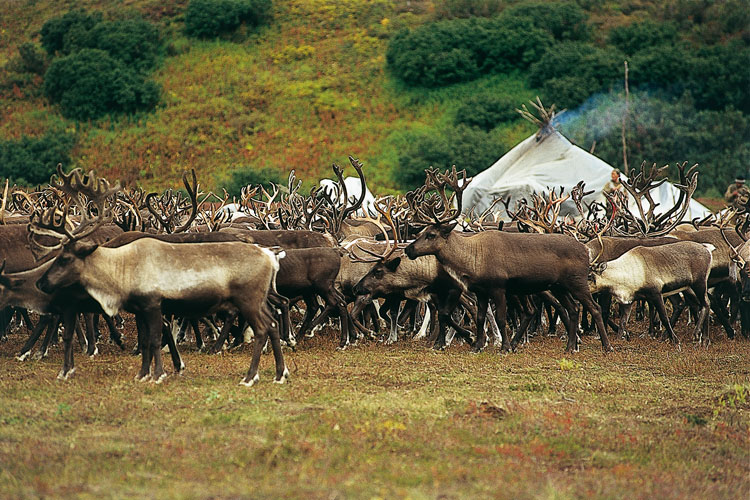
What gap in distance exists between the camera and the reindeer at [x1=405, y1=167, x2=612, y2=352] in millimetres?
11836

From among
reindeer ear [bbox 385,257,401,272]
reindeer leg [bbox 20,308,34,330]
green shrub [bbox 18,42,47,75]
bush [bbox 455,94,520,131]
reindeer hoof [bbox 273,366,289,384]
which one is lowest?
bush [bbox 455,94,520,131]

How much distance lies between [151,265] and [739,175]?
1477 inches

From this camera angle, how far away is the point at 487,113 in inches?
1797

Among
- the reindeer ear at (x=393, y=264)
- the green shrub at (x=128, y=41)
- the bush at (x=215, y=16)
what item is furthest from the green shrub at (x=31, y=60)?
the reindeer ear at (x=393, y=264)

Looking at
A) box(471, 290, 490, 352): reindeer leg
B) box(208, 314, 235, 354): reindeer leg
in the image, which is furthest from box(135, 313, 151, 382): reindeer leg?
box(471, 290, 490, 352): reindeer leg

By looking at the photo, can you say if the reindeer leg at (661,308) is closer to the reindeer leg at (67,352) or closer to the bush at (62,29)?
the reindeer leg at (67,352)

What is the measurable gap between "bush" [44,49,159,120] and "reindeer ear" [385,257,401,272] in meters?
37.6

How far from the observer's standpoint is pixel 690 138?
42.7 metres

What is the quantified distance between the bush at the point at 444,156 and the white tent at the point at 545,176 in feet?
37.8

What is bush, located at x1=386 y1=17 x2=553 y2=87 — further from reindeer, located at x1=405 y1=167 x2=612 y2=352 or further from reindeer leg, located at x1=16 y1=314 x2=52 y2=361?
reindeer leg, located at x1=16 y1=314 x2=52 y2=361

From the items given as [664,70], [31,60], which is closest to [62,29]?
[31,60]

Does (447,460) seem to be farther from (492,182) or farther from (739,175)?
(739,175)

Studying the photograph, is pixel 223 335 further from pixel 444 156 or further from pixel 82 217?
pixel 444 156

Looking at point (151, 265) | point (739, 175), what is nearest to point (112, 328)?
point (151, 265)
